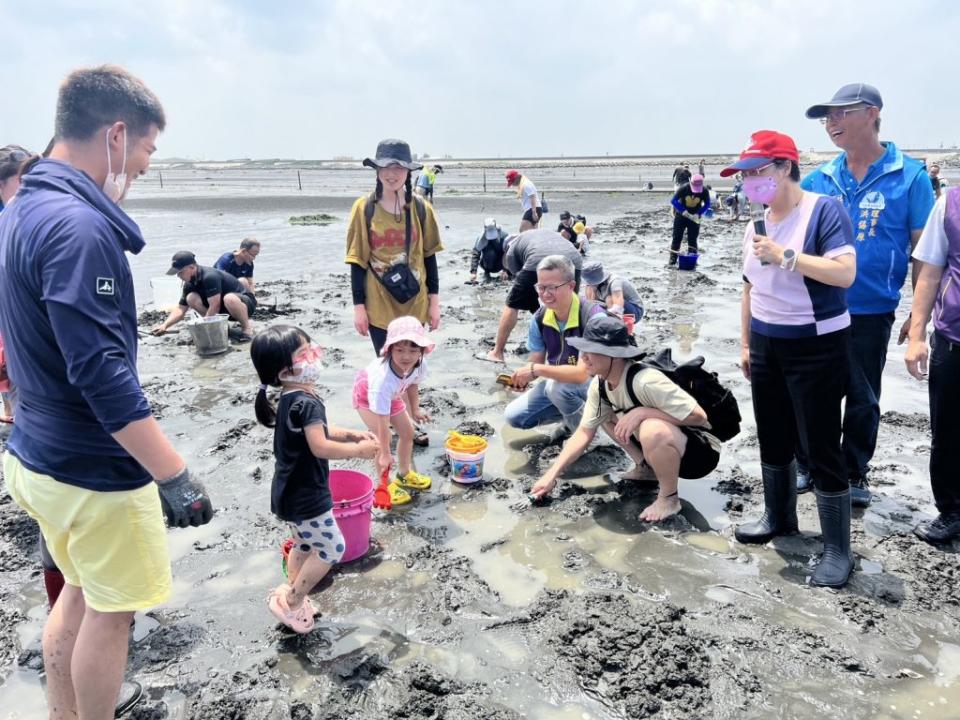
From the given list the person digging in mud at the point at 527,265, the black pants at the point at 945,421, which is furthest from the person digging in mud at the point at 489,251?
the black pants at the point at 945,421

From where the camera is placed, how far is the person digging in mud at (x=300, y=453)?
293 cm

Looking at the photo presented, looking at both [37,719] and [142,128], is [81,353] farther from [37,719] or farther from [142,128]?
[37,719]

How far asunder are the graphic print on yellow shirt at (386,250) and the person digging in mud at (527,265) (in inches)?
44.3

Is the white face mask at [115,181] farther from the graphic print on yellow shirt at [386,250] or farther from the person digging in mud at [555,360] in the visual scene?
the person digging in mud at [555,360]

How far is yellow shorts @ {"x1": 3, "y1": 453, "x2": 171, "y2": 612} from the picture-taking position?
213 cm

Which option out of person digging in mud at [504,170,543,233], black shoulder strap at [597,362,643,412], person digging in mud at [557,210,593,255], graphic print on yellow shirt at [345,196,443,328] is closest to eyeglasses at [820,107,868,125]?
black shoulder strap at [597,362,643,412]

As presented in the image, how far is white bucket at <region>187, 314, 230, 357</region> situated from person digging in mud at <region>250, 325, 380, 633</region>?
18.1 feet

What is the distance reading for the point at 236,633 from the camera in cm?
323

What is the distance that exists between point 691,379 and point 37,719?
3.89 m

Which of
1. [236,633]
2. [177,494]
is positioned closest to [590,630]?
[236,633]

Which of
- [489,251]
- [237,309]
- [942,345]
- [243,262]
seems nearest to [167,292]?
[243,262]

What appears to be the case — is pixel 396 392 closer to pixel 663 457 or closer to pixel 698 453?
pixel 663 457

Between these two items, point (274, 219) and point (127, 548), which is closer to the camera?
point (127, 548)

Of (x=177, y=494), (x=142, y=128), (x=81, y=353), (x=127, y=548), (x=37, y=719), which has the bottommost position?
(x=37, y=719)
